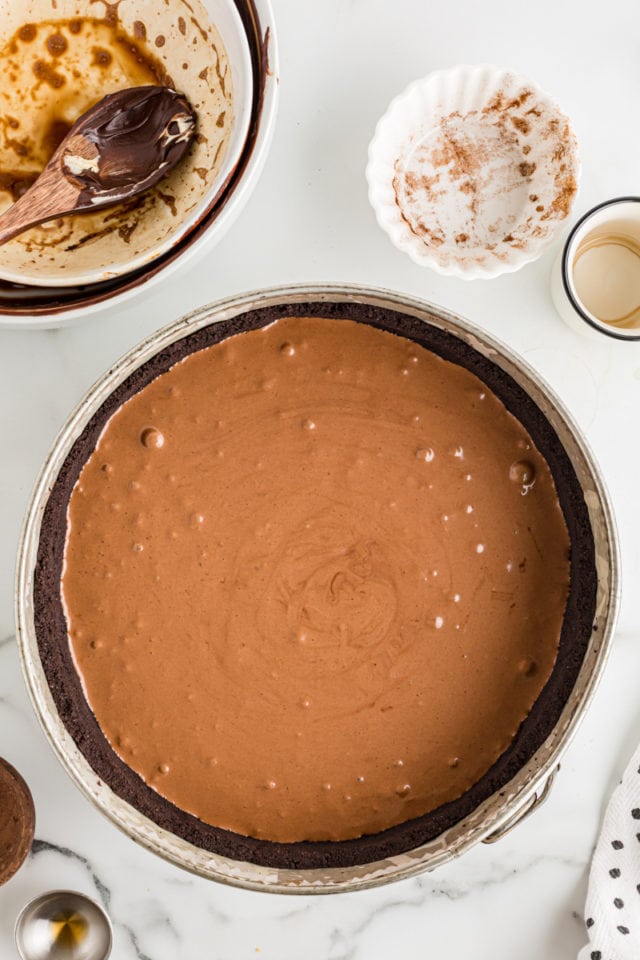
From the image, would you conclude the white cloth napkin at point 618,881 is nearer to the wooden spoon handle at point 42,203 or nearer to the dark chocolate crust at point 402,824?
the dark chocolate crust at point 402,824

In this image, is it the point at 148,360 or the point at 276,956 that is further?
the point at 276,956

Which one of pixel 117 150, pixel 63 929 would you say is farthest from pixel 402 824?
pixel 117 150

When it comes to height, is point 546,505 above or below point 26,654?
above

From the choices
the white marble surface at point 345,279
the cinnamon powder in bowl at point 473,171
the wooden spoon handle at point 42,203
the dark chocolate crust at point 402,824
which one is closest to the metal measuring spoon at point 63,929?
the white marble surface at point 345,279

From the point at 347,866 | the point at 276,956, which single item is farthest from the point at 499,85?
the point at 276,956

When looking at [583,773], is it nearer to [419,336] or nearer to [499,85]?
[419,336]

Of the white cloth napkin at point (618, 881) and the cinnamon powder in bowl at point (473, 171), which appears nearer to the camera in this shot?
the cinnamon powder in bowl at point (473, 171)

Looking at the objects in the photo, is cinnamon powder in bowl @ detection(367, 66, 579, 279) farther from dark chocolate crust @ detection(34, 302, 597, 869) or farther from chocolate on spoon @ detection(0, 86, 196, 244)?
chocolate on spoon @ detection(0, 86, 196, 244)
